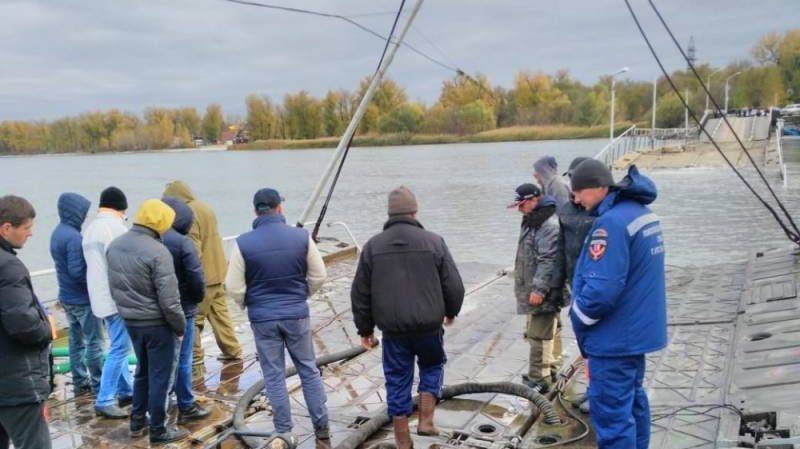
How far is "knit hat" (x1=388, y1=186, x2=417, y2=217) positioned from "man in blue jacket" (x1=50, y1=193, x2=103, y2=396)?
7.99ft

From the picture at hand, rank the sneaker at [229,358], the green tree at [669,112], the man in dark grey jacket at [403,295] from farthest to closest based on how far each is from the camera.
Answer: the green tree at [669,112], the sneaker at [229,358], the man in dark grey jacket at [403,295]

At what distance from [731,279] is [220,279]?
7396 millimetres

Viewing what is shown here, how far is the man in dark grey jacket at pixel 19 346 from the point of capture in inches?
121

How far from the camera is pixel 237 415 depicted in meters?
4.40

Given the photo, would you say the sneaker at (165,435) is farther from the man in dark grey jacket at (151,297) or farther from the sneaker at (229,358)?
the sneaker at (229,358)

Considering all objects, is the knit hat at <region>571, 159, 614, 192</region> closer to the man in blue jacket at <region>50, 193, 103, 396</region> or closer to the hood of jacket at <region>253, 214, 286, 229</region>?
the hood of jacket at <region>253, 214, 286, 229</region>

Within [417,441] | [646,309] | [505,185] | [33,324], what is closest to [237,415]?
[417,441]

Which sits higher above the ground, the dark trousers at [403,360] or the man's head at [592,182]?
the man's head at [592,182]

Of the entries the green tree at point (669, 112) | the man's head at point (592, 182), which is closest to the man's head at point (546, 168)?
the man's head at point (592, 182)

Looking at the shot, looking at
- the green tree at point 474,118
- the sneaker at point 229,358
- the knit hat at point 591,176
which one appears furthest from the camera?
the green tree at point 474,118

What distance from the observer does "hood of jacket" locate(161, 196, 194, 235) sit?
459 cm

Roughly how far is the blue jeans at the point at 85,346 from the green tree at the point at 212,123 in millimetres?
99669

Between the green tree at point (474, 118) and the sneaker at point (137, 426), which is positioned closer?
the sneaker at point (137, 426)

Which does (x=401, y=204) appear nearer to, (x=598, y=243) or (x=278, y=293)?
(x=278, y=293)
